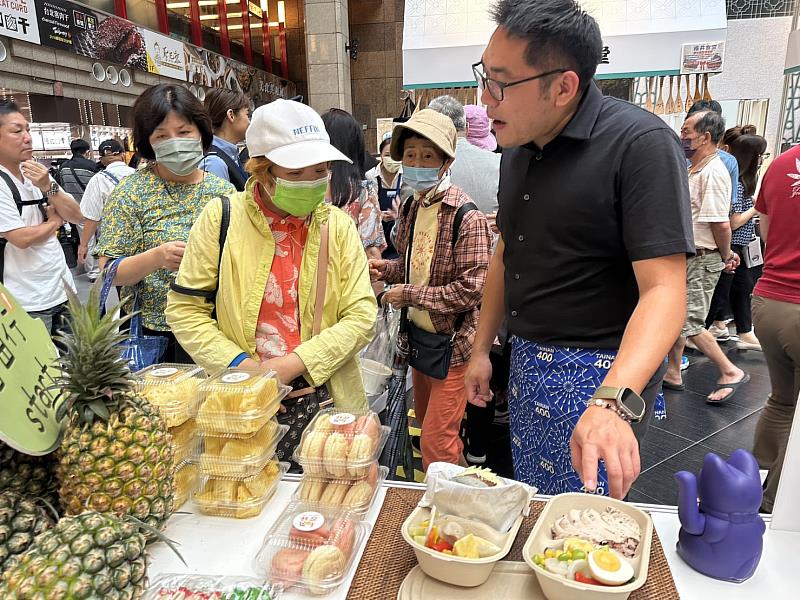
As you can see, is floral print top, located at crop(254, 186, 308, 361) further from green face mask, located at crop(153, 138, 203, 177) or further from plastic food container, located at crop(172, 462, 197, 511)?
green face mask, located at crop(153, 138, 203, 177)

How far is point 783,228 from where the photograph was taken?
93.7 inches

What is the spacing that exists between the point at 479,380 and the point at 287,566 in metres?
0.95

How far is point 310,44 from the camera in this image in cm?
1103

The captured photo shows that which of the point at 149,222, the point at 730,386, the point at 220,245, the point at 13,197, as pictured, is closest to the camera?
the point at 220,245

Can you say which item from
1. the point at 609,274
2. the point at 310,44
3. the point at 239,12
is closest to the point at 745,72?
the point at 310,44

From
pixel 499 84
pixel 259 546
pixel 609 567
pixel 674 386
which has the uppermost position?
pixel 499 84

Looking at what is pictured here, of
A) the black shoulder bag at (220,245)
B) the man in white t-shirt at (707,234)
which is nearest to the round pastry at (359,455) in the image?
the black shoulder bag at (220,245)

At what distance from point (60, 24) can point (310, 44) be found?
14.5ft

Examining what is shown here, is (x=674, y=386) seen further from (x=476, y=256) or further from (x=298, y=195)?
(x=298, y=195)

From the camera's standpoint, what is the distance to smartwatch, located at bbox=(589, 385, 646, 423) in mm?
1126

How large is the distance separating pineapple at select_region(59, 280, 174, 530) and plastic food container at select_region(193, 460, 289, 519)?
212 mm

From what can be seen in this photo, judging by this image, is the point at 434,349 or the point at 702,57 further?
the point at 702,57

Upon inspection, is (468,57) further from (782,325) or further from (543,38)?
(543,38)

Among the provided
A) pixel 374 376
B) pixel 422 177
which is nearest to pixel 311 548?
pixel 374 376
